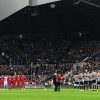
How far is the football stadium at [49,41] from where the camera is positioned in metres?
57.6

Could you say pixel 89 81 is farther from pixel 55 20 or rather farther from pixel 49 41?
pixel 49 41

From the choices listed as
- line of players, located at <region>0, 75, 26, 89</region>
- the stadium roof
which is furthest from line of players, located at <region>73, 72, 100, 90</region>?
the stadium roof

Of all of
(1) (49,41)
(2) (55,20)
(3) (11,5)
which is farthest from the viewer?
(1) (49,41)

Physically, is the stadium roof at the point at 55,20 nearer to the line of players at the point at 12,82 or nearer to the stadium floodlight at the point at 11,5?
the stadium floodlight at the point at 11,5

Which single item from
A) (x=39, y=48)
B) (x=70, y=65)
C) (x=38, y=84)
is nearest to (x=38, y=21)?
(x=39, y=48)

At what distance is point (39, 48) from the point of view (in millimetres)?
73438

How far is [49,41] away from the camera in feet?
245

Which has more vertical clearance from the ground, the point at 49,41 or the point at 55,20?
the point at 55,20

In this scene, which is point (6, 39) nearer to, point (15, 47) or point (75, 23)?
point (15, 47)

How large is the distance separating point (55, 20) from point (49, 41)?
3.74 meters

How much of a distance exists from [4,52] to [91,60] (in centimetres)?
1589

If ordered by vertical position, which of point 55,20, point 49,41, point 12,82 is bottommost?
point 12,82

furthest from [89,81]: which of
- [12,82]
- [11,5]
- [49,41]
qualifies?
[49,41]

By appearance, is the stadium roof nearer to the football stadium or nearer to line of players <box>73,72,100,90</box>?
the football stadium
